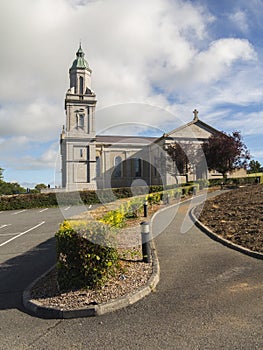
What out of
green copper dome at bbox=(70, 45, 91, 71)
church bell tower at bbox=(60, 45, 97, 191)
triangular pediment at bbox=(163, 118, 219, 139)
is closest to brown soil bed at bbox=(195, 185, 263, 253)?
church bell tower at bbox=(60, 45, 97, 191)

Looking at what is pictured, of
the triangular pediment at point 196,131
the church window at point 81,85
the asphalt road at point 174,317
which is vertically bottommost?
the asphalt road at point 174,317

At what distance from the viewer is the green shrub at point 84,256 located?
480cm

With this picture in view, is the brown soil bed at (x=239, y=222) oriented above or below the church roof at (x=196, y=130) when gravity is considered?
below

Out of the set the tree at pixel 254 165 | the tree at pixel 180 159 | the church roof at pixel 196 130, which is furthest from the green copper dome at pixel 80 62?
the tree at pixel 254 165

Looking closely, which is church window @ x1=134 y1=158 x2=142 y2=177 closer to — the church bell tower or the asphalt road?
the church bell tower

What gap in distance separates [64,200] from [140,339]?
894 inches

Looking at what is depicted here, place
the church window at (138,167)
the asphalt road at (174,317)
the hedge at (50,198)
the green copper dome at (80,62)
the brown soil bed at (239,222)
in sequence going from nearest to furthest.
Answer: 1. the asphalt road at (174,317)
2. the brown soil bed at (239,222)
3. the hedge at (50,198)
4. the church window at (138,167)
5. the green copper dome at (80,62)

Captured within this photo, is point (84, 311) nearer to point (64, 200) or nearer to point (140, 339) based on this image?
point (140, 339)

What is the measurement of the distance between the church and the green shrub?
2878 cm

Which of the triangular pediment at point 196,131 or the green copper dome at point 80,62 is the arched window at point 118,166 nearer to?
the triangular pediment at point 196,131

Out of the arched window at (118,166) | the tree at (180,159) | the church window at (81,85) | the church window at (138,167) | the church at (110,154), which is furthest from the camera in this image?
the church window at (81,85)

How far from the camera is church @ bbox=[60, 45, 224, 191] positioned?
3559cm

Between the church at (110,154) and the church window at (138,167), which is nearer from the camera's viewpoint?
the church at (110,154)

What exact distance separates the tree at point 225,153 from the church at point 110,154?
2.30 metres
